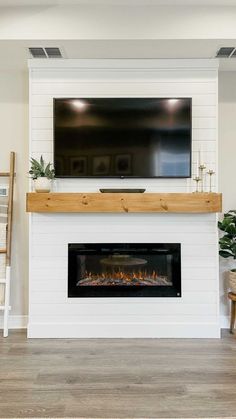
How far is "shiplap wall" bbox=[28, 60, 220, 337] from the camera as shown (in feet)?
10.7

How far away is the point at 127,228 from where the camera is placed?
3.32m

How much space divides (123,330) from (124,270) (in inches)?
22.3

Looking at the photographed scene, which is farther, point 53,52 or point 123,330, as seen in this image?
point 123,330

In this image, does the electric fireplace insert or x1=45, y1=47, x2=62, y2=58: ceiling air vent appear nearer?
x1=45, y1=47, x2=62, y2=58: ceiling air vent

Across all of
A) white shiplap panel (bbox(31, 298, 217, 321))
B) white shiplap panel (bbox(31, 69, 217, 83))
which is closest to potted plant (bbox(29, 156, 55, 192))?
white shiplap panel (bbox(31, 69, 217, 83))

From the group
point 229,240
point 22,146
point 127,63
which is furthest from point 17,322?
point 127,63

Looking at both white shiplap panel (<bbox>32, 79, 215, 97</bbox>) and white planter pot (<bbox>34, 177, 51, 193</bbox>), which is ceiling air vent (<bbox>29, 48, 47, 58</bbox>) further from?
white planter pot (<bbox>34, 177, 51, 193</bbox>)

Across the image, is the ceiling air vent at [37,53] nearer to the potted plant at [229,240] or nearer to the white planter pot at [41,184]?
the white planter pot at [41,184]

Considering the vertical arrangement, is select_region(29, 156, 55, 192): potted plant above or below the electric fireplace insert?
above

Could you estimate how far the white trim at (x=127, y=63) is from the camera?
329 centimetres

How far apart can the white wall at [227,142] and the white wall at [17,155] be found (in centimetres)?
202

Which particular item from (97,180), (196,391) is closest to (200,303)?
(196,391)

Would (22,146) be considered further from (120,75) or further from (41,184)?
(120,75)

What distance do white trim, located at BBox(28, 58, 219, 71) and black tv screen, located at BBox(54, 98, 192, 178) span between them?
0.35 meters
